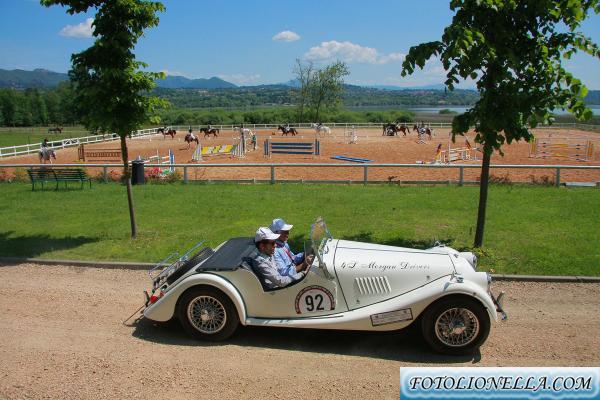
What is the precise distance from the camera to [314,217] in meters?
12.4

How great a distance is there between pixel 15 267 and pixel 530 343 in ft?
29.2

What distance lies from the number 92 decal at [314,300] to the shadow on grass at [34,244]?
258 inches

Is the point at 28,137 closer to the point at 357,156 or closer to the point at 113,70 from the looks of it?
the point at 357,156

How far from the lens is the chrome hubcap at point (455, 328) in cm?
587

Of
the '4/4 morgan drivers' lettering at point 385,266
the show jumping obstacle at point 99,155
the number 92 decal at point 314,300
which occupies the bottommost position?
the show jumping obstacle at point 99,155

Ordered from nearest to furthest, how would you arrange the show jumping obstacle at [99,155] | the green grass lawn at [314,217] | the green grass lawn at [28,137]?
the green grass lawn at [314,217] → the show jumping obstacle at [99,155] → the green grass lawn at [28,137]

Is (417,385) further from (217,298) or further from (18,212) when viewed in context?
(18,212)

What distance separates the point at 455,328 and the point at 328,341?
1.55m

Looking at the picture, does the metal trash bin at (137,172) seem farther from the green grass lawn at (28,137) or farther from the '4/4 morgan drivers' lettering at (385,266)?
the green grass lawn at (28,137)

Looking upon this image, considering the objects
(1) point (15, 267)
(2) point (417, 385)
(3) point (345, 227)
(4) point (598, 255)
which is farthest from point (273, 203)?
(2) point (417, 385)

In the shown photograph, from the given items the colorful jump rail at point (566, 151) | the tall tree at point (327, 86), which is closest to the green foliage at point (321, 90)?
the tall tree at point (327, 86)

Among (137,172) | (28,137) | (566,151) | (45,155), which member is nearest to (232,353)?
(137,172)

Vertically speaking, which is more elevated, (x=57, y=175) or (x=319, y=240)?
(x=319, y=240)

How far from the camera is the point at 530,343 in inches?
249
